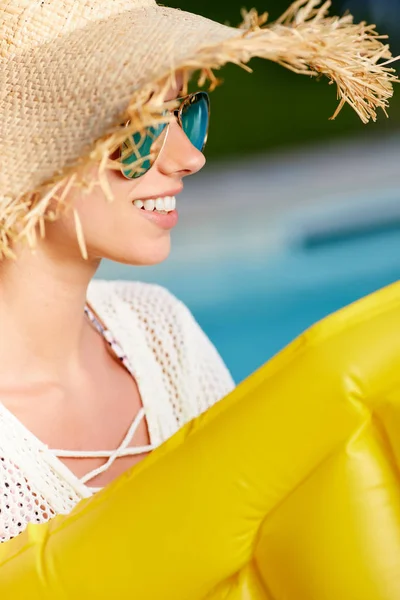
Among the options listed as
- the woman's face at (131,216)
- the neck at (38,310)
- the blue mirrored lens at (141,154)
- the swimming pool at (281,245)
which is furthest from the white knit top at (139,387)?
the swimming pool at (281,245)

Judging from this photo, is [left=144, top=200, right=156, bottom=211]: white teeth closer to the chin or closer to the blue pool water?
the chin

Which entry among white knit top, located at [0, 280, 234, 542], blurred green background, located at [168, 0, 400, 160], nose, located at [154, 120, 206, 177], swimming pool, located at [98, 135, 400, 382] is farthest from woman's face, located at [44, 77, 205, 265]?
blurred green background, located at [168, 0, 400, 160]

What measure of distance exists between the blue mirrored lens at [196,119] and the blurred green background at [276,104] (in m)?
2.41

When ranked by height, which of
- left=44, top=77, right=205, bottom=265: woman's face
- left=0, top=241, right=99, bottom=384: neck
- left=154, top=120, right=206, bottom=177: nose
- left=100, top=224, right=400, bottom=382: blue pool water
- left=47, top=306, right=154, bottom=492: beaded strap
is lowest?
left=100, top=224, right=400, bottom=382: blue pool water

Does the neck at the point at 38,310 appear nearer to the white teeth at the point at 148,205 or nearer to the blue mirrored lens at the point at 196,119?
the white teeth at the point at 148,205

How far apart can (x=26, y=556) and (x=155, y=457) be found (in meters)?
0.17

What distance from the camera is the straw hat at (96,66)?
2.99ft

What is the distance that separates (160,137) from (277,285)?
214cm

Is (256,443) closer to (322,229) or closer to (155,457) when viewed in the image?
(155,457)

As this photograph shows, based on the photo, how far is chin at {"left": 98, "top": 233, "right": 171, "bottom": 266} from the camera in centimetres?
113

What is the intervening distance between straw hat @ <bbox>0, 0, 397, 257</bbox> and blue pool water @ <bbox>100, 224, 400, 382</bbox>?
1.93 metres

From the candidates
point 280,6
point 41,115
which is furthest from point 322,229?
point 41,115

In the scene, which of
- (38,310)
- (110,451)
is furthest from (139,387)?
(38,310)

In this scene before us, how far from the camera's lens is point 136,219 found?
1123 millimetres
